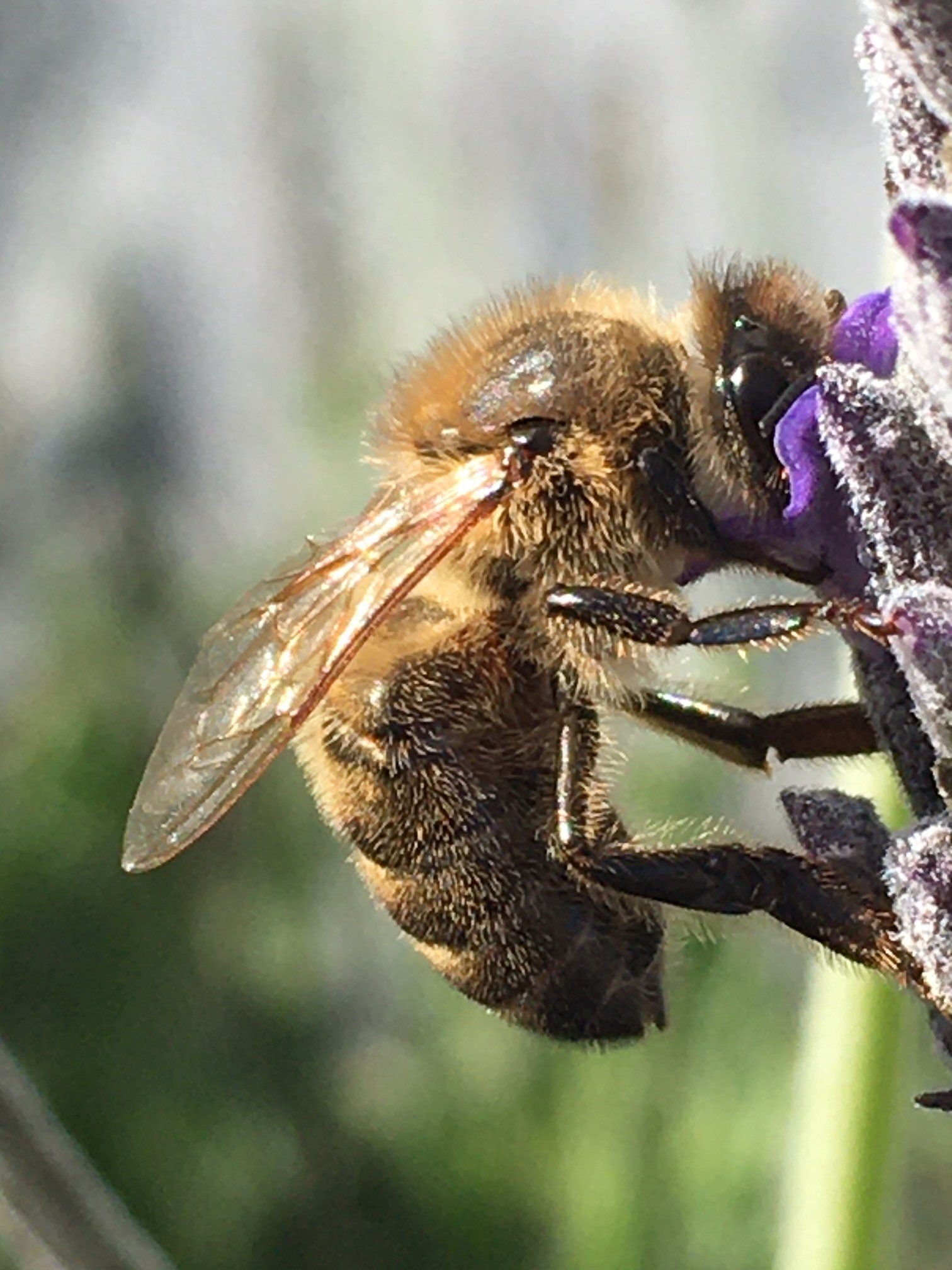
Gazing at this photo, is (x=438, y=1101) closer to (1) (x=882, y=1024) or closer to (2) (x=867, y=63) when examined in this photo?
(1) (x=882, y=1024)

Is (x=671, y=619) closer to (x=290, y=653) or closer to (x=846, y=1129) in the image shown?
(x=290, y=653)

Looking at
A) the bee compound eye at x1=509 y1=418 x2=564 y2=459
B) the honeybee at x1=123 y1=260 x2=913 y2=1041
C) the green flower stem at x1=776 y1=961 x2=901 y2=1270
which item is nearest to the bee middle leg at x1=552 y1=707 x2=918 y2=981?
the honeybee at x1=123 y1=260 x2=913 y2=1041

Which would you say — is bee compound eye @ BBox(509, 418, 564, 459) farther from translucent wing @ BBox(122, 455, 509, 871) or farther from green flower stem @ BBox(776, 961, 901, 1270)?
green flower stem @ BBox(776, 961, 901, 1270)

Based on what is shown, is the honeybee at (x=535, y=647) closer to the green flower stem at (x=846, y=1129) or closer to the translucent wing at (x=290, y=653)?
the translucent wing at (x=290, y=653)

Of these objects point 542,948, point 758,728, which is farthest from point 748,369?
point 542,948

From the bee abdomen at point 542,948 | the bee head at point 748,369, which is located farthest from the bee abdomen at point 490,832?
the bee head at point 748,369

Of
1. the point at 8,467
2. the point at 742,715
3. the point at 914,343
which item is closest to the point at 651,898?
the point at 742,715
